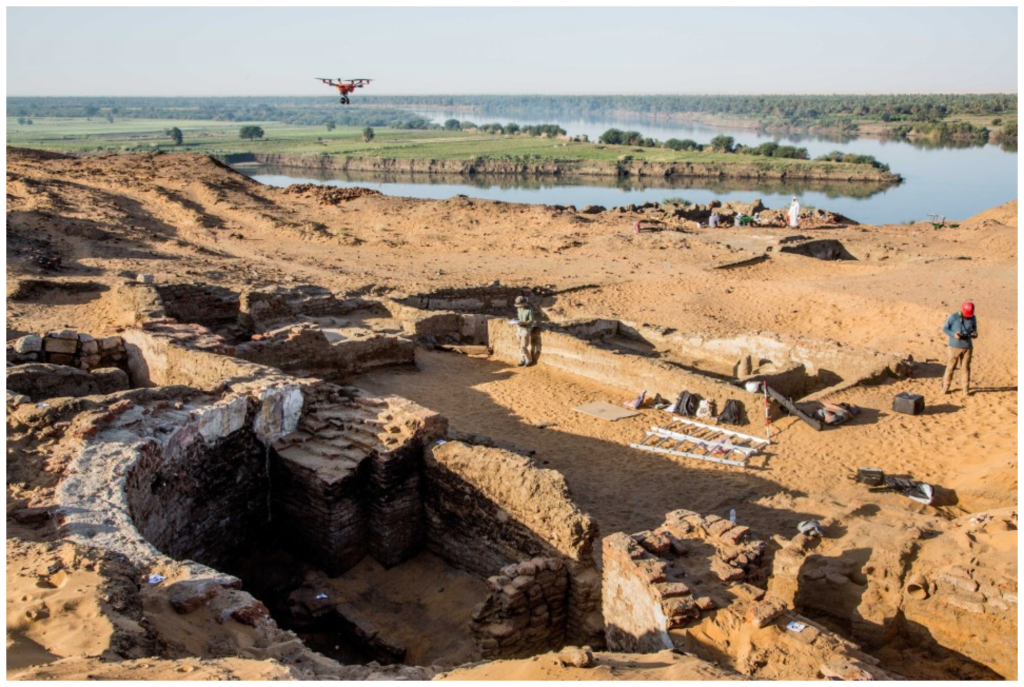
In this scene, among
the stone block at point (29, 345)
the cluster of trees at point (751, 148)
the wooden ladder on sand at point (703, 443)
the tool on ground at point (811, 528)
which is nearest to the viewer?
the tool on ground at point (811, 528)

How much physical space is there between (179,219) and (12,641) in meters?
26.0

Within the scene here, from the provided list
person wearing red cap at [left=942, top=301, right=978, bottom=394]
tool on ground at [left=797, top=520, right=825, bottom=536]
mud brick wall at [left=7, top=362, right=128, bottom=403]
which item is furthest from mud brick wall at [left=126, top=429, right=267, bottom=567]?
person wearing red cap at [left=942, top=301, right=978, bottom=394]

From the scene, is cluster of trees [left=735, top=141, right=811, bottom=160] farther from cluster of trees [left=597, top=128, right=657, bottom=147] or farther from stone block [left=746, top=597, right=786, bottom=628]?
stone block [left=746, top=597, right=786, bottom=628]

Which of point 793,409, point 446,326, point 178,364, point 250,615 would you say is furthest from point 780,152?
point 250,615

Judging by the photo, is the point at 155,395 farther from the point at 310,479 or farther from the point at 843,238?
the point at 843,238

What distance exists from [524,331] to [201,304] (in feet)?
20.2

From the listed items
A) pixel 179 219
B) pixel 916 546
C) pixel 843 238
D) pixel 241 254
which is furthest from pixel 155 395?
pixel 843 238

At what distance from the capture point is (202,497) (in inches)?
332

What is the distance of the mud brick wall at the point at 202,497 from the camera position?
25.5 feet

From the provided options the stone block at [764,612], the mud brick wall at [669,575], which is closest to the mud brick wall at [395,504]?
the mud brick wall at [669,575]

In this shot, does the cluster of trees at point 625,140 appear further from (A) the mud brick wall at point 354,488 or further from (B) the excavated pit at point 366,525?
(B) the excavated pit at point 366,525

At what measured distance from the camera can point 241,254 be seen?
24938 mm

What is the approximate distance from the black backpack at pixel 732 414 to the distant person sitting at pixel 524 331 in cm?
418

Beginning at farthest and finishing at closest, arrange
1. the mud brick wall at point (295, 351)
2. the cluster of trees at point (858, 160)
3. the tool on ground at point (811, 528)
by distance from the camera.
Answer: the cluster of trees at point (858, 160)
the mud brick wall at point (295, 351)
the tool on ground at point (811, 528)
